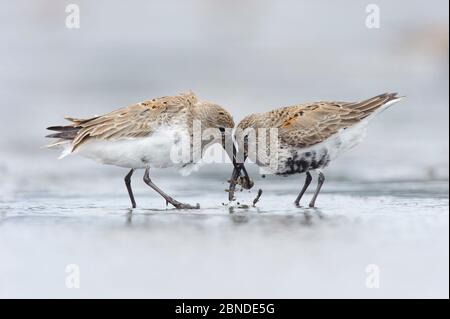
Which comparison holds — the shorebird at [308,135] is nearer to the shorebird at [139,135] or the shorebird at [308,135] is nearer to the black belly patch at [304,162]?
the black belly patch at [304,162]

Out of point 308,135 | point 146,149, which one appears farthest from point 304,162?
point 146,149

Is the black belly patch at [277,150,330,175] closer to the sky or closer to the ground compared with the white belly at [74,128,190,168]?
closer to the ground

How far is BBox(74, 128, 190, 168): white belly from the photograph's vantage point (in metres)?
10.9

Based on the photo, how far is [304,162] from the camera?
11477 mm

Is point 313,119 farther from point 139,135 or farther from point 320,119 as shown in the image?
point 139,135

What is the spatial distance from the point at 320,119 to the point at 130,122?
227cm

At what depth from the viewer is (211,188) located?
12.6m

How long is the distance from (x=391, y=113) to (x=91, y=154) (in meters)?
6.99

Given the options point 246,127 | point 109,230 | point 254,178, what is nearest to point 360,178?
point 254,178

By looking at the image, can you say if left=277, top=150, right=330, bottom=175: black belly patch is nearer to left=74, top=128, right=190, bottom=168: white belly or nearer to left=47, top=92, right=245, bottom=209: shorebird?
left=47, top=92, right=245, bottom=209: shorebird

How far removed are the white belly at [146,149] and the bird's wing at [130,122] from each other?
7 cm

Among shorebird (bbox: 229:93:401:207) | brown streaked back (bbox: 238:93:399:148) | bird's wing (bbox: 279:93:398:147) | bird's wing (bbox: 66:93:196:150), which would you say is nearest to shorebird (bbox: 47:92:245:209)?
bird's wing (bbox: 66:93:196:150)

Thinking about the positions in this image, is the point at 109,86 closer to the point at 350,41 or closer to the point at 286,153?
the point at 350,41

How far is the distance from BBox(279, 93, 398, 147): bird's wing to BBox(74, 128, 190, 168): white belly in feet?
4.16
